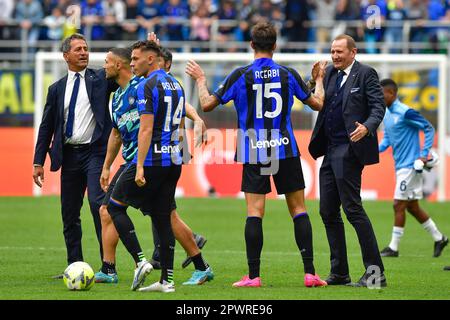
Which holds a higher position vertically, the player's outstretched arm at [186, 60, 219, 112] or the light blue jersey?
the player's outstretched arm at [186, 60, 219, 112]

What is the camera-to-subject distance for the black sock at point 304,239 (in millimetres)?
10531

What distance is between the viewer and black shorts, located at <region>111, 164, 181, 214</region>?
32.7 feet

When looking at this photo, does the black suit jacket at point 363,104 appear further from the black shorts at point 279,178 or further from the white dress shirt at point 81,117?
the white dress shirt at point 81,117

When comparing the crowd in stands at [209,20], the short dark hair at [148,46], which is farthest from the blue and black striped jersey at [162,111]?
the crowd in stands at [209,20]

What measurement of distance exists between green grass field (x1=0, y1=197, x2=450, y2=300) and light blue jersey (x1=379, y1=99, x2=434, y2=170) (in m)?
1.44

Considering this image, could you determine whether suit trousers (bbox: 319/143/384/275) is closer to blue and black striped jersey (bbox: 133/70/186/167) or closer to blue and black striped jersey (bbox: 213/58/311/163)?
blue and black striped jersey (bbox: 213/58/311/163)

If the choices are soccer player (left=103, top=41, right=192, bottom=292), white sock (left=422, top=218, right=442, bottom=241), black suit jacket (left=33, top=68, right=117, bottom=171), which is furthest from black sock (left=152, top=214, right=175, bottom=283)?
white sock (left=422, top=218, right=442, bottom=241)

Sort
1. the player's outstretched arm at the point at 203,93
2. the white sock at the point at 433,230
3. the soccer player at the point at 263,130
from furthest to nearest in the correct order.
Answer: the white sock at the point at 433,230 < the soccer player at the point at 263,130 < the player's outstretched arm at the point at 203,93

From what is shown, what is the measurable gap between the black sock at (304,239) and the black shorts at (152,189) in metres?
1.42

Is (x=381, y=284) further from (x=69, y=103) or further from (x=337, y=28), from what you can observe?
(x=337, y=28)

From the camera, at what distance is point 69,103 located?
11922mm

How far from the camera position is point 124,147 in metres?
10.8

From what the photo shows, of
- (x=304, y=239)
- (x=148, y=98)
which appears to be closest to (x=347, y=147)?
(x=304, y=239)
